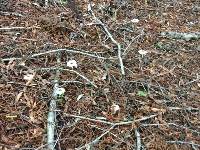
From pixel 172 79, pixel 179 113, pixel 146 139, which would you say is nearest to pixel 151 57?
pixel 172 79

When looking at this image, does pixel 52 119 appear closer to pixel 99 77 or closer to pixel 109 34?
pixel 99 77

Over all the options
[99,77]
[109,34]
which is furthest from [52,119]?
[109,34]

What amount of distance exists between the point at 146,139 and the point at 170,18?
1.86 meters

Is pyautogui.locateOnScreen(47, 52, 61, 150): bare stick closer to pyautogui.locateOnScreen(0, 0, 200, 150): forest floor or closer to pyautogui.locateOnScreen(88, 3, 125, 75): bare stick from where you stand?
pyautogui.locateOnScreen(0, 0, 200, 150): forest floor

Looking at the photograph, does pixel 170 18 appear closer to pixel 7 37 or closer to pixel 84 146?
pixel 7 37

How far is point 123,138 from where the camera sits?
231 centimetres

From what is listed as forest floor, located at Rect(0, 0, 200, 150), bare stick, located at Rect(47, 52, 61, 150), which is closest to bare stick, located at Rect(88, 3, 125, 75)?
forest floor, located at Rect(0, 0, 200, 150)

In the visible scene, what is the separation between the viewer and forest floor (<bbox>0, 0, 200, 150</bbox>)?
232 centimetres

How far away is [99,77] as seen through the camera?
2.74m

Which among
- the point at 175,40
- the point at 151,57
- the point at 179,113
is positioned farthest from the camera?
the point at 175,40

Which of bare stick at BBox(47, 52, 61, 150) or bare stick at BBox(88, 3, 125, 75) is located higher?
bare stick at BBox(88, 3, 125, 75)

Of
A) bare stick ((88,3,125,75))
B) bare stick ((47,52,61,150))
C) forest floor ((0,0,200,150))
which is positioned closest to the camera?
bare stick ((47,52,61,150))

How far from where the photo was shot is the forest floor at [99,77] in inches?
91.3

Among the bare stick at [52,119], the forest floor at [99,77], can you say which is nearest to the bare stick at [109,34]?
the forest floor at [99,77]
